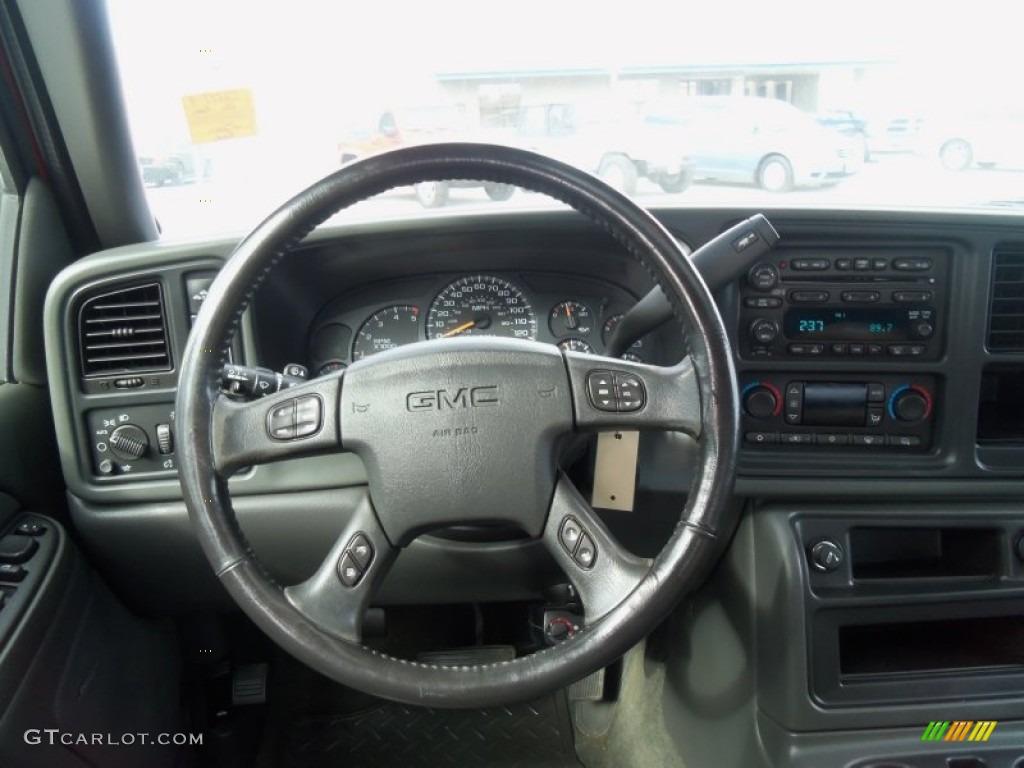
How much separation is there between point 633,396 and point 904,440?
0.79 meters

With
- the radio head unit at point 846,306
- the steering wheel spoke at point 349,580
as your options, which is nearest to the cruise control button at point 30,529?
the steering wheel spoke at point 349,580

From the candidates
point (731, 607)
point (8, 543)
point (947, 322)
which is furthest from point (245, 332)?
point (947, 322)

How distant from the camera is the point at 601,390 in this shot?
1.16 meters

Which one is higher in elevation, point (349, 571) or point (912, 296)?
point (912, 296)

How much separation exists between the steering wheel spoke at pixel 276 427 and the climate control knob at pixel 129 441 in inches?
22.6

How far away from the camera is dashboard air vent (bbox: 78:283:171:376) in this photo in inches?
64.2

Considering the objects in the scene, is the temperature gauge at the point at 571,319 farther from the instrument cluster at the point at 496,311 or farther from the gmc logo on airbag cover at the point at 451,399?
the gmc logo on airbag cover at the point at 451,399

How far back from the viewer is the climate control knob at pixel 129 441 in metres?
1.63

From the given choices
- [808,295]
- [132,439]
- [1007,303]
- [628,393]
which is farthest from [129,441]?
[1007,303]

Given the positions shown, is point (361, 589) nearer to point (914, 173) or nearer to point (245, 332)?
point (245, 332)

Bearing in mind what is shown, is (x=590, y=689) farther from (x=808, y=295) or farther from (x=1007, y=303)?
(x=1007, y=303)

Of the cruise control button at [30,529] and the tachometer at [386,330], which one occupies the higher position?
the tachometer at [386,330]

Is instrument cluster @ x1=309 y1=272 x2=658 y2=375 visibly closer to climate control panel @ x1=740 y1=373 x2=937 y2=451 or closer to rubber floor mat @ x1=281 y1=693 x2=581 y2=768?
climate control panel @ x1=740 y1=373 x2=937 y2=451

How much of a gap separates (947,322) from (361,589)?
1196mm
